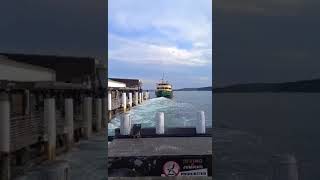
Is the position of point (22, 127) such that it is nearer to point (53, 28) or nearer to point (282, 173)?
point (53, 28)

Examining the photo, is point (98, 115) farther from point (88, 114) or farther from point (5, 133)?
point (5, 133)

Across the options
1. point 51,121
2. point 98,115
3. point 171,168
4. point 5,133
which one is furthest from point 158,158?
point 5,133

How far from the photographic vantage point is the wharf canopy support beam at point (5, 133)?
5.16 metres

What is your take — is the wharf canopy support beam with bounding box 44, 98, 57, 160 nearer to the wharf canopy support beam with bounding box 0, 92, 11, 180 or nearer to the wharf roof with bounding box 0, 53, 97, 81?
the wharf canopy support beam with bounding box 0, 92, 11, 180

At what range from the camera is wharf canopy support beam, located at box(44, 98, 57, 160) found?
5.78 m

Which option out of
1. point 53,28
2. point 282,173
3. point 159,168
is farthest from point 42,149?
point 282,173

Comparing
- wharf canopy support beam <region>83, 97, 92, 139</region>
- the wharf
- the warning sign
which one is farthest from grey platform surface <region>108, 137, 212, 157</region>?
wharf canopy support beam <region>83, 97, 92, 139</region>

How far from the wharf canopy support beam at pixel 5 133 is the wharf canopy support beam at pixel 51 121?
22.6 inches

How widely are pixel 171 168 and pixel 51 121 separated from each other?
7.44 ft

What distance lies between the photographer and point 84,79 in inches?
216

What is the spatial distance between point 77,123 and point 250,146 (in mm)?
2036

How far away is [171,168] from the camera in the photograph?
768cm

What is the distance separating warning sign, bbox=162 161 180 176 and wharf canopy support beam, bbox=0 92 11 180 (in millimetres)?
2828

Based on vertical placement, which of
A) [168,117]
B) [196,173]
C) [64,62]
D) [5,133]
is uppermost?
[64,62]
